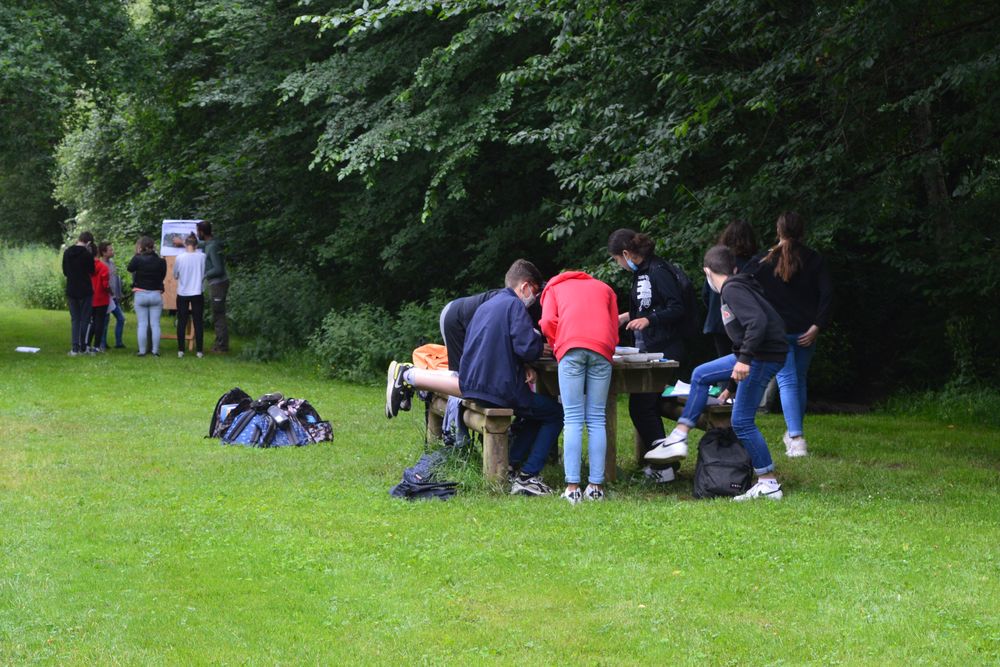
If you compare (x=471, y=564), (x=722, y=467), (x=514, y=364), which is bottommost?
(x=471, y=564)

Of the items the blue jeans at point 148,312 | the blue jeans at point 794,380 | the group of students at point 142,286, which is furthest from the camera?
the blue jeans at point 148,312

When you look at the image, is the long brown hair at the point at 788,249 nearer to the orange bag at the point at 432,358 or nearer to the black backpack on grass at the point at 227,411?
the orange bag at the point at 432,358

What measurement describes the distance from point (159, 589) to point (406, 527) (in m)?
1.89

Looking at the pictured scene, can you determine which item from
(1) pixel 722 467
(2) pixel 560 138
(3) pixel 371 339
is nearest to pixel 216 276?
(3) pixel 371 339

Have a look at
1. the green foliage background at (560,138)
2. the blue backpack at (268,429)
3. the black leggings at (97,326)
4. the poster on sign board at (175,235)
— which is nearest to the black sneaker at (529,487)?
the blue backpack at (268,429)

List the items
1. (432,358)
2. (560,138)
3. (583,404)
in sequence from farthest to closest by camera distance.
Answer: (560,138)
(432,358)
(583,404)

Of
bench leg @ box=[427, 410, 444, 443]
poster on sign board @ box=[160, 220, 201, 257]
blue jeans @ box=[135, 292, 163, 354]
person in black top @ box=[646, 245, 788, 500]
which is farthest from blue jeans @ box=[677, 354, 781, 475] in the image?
poster on sign board @ box=[160, 220, 201, 257]

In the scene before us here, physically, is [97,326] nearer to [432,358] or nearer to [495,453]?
[432,358]

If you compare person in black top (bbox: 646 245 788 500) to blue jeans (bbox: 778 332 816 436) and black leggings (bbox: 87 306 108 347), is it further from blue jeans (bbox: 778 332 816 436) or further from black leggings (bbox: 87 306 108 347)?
black leggings (bbox: 87 306 108 347)

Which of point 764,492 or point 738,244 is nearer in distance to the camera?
point 764,492

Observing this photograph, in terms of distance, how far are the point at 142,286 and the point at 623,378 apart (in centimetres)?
1271

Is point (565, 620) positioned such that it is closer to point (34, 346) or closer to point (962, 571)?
point (962, 571)

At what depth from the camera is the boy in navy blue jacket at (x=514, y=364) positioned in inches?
→ 364

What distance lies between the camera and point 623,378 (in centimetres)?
965
